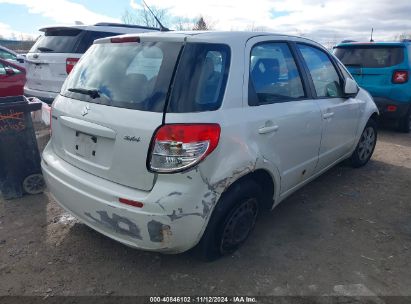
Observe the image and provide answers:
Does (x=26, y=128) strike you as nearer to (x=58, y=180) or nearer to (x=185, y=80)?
(x=58, y=180)

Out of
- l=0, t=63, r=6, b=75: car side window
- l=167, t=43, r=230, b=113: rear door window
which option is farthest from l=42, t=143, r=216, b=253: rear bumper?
l=0, t=63, r=6, b=75: car side window

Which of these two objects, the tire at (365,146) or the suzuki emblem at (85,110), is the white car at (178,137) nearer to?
the suzuki emblem at (85,110)

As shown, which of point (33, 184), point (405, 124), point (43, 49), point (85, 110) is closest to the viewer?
point (85, 110)

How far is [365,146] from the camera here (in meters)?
4.91

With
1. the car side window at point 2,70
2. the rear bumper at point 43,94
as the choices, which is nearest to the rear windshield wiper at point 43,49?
the rear bumper at point 43,94

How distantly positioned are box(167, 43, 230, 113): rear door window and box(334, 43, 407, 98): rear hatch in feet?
17.2

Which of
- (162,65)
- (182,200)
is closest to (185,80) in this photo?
(162,65)

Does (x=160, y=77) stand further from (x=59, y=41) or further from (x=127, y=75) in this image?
(x=59, y=41)

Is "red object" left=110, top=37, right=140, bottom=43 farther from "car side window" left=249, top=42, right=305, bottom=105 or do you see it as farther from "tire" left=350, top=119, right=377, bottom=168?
"tire" left=350, top=119, right=377, bottom=168

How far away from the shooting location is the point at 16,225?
3.29 m

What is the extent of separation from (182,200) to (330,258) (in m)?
1.52

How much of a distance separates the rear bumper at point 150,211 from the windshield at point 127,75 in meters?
0.55

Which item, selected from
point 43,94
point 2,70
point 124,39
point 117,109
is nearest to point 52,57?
point 43,94

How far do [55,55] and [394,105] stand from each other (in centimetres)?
633
